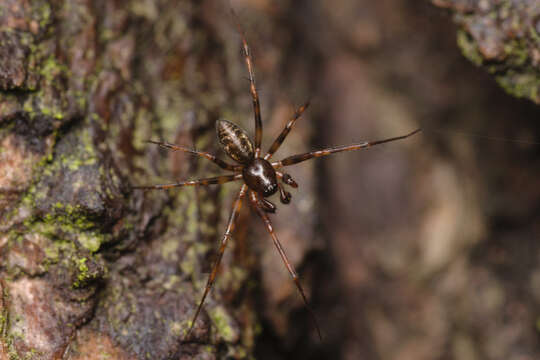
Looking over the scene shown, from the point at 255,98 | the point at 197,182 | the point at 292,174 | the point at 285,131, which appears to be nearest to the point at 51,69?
the point at 197,182

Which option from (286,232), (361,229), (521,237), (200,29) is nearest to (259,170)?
(286,232)

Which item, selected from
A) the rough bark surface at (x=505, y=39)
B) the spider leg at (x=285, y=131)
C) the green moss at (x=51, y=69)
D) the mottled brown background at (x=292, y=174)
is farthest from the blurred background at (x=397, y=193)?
the green moss at (x=51, y=69)

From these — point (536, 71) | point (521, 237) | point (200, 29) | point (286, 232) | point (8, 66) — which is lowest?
point (521, 237)

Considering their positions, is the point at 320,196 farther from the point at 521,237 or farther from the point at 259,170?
the point at 521,237

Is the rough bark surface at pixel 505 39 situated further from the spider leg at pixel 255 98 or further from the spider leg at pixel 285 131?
the spider leg at pixel 255 98

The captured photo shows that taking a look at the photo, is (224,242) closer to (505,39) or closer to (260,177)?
(260,177)

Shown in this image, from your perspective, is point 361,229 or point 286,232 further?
point 361,229
